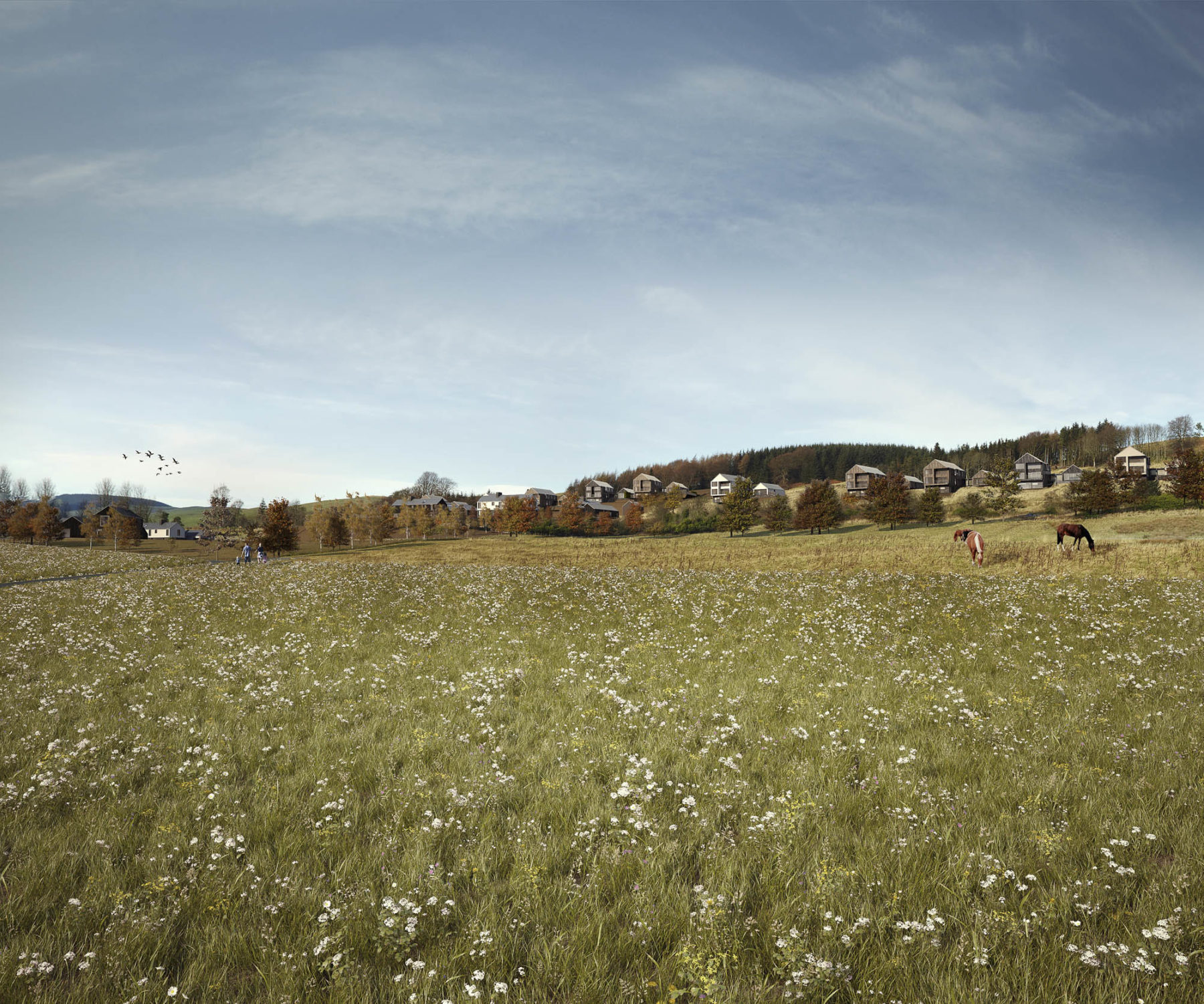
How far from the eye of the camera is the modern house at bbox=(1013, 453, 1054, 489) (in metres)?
170

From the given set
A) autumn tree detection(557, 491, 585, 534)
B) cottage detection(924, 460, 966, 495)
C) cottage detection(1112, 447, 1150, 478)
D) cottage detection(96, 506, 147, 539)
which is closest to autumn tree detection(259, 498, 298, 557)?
cottage detection(96, 506, 147, 539)

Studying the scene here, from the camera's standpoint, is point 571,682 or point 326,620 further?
point 326,620

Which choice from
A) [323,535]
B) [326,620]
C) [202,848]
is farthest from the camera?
[323,535]

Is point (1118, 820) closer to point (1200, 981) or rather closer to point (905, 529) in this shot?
point (1200, 981)

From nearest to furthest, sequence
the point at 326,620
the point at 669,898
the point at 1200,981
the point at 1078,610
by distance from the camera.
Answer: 1. the point at 1200,981
2. the point at 669,898
3. the point at 1078,610
4. the point at 326,620

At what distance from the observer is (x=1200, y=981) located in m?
4.32

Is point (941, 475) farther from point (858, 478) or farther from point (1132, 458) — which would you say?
point (1132, 458)

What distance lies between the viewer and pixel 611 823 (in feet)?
21.1

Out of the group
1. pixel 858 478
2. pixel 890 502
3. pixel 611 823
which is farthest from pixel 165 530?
pixel 611 823

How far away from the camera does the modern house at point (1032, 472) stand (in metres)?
170

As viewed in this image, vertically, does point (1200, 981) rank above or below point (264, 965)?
below

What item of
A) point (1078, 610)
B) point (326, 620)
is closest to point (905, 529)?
point (1078, 610)

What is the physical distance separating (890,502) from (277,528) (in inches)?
3856

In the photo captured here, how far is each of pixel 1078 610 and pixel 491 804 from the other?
66.8 feet
